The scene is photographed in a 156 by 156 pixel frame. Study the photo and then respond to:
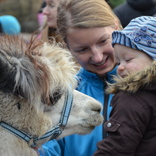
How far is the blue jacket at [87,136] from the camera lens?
2531mm

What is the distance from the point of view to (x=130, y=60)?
218cm

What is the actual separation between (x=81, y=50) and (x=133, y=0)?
2.51 m

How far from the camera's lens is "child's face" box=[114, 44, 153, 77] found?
2117mm

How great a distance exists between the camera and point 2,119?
208 centimetres

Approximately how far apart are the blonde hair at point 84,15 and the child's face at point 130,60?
Result: 564 mm

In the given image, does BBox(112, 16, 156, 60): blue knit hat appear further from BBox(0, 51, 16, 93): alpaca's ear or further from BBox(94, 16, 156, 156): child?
BBox(0, 51, 16, 93): alpaca's ear

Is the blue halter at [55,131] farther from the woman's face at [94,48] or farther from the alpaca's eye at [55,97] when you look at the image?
the woman's face at [94,48]

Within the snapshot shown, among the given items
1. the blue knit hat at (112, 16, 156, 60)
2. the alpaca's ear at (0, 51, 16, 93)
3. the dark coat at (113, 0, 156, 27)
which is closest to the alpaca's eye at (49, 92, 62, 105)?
the alpaca's ear at (0, 51, 16, 93)

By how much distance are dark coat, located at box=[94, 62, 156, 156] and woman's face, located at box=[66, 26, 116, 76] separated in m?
0.72

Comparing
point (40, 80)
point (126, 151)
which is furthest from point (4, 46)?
point (126, 151)

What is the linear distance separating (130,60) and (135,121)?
43 centimetres

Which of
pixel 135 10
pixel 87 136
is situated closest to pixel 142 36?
pixel 87 136

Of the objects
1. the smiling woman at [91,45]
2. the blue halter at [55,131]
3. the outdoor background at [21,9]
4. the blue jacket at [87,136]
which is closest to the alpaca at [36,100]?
the blue halter at [55,131]

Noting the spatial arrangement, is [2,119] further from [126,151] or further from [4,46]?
[126,151]
